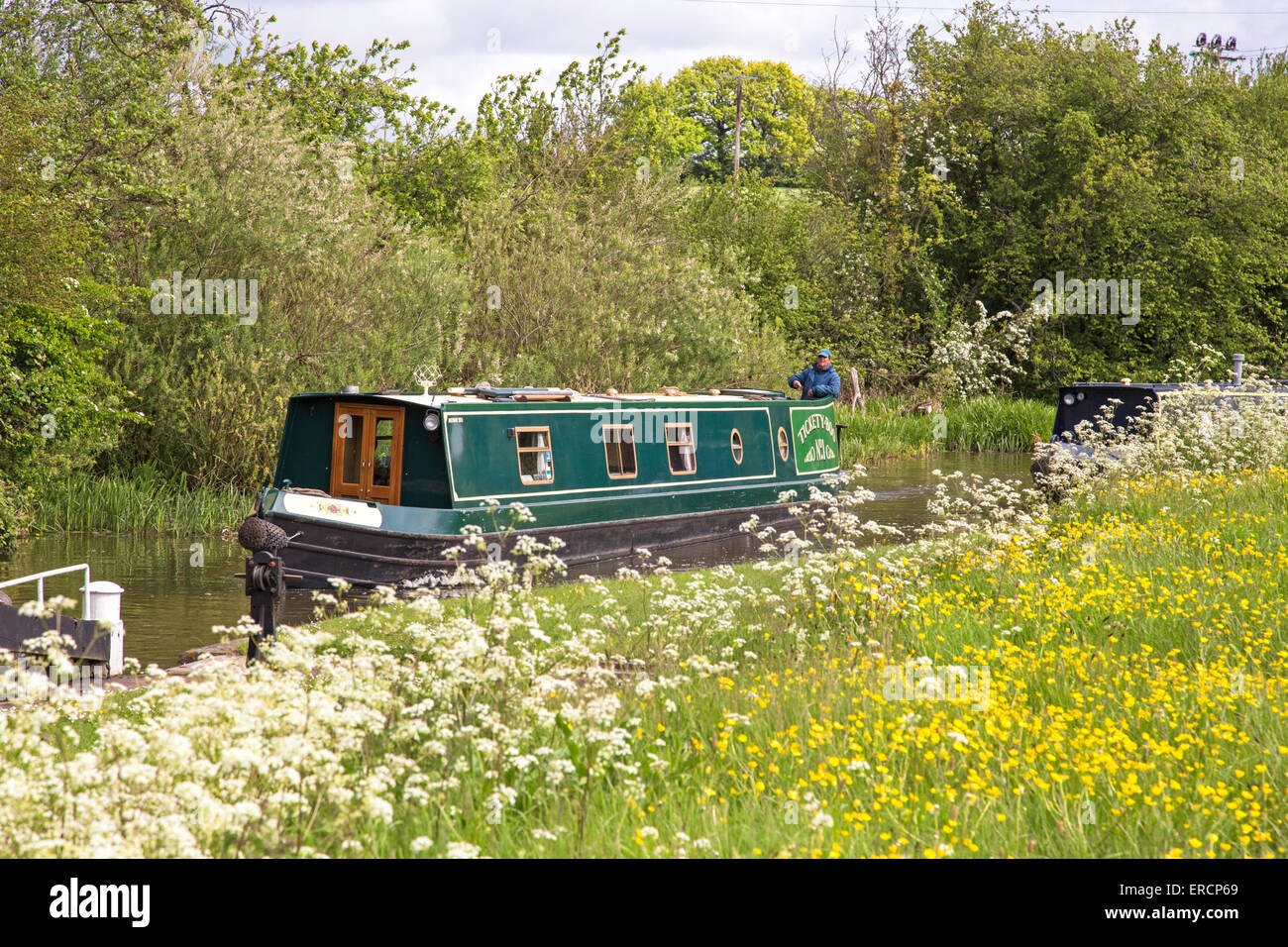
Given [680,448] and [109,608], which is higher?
[680,448]

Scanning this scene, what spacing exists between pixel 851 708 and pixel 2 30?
16062mm

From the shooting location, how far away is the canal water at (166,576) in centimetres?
1017

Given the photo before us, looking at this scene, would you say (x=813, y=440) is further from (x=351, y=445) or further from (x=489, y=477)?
(x=351, y=445)

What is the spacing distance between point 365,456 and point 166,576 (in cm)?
283

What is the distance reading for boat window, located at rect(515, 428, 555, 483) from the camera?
39.4 ft

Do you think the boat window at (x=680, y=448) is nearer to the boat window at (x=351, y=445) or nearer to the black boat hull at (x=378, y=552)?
the black boat hull at (x=378, y=552)

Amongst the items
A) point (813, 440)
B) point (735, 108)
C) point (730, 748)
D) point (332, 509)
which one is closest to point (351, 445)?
point (332, 509)

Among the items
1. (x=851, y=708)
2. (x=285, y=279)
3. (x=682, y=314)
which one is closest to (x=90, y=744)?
(x=851, y=708)

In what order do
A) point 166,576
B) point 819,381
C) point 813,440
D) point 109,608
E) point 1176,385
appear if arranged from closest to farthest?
point 109,608 → point 166,576 → point 1176,385 → point 813,440 → point 819,381

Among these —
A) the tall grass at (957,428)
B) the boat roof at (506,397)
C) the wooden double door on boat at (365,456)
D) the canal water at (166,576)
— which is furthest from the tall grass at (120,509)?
the tall grass at (957,428)

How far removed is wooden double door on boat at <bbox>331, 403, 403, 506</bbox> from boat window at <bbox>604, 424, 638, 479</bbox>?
253cm

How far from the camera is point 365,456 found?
37.9 ft

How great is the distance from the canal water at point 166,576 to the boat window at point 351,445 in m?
1.23

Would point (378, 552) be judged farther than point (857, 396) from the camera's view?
No
